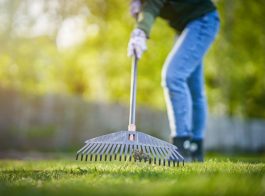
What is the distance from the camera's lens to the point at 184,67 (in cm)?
401

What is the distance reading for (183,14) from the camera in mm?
4227

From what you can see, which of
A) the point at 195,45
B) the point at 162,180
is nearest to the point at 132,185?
the point at 162,180

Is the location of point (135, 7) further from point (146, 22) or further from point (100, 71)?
point (100, 71)

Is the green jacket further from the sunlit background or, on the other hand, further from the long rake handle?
the sunlit background

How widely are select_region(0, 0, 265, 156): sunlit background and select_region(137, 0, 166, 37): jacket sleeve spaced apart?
7128mm

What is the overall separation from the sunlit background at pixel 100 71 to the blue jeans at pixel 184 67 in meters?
7.02

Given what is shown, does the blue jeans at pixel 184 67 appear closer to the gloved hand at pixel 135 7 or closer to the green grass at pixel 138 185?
the gloved hand at pixel 135 7

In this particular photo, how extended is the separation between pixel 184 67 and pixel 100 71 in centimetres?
1277

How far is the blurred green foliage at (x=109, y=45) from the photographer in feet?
45.1

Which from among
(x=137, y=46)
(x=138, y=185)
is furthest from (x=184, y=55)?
(x=138, y=185)

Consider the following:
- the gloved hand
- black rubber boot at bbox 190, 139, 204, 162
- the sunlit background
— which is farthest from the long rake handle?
the sunlit background

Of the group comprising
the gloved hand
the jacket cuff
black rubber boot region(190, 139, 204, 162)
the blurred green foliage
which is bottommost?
black rubber boot region(190, 139, 204, 162)

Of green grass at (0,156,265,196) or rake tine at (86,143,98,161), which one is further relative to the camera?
rake tine at (86,143,98,161)

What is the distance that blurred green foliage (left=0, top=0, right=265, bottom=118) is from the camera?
13.7 m
